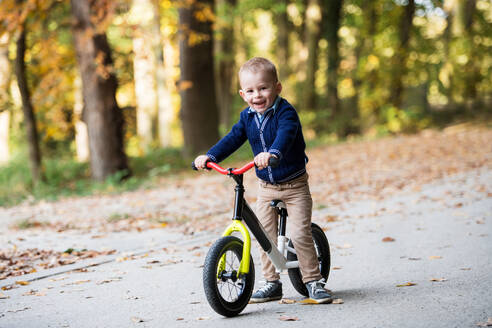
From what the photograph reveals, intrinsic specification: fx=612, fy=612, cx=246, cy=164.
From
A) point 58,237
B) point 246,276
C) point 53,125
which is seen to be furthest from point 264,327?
point 53,125

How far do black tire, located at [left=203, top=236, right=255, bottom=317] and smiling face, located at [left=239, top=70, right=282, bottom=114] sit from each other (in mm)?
988

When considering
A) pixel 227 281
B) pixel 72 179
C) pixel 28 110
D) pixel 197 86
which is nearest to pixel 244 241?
pixel 227 281

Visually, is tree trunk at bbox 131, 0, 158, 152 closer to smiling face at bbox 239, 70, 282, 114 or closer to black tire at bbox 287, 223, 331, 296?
black tire at bbox 287, 223, 331, 296

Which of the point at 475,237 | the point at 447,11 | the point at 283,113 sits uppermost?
the point at 447,11

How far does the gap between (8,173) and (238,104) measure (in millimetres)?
15780

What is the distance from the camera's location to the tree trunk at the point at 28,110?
14.2 meters

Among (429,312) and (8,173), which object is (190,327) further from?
(8,173)

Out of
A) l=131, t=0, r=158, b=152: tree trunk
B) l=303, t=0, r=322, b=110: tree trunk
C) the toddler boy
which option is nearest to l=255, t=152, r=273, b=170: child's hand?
the toddler boy

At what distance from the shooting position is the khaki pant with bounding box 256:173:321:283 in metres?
Answer: 4.58

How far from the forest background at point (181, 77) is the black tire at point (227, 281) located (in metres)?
9.15

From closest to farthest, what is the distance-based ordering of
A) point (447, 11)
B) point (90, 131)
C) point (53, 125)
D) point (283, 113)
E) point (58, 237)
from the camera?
1. point (283, 113)
2. point (58, 237)
3. point (90, 131)
4. point (53, 125)
5. point (447, 11)

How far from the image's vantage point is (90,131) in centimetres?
1430

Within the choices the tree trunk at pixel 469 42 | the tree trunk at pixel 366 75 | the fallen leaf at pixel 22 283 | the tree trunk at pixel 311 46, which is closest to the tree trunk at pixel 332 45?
the tree trunk at pixel 366 75

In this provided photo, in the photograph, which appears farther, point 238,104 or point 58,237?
point 238,104
